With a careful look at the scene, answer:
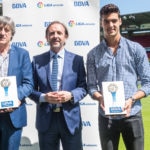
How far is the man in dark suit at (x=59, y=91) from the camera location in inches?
136

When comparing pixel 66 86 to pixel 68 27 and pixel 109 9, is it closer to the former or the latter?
pixel 109 9

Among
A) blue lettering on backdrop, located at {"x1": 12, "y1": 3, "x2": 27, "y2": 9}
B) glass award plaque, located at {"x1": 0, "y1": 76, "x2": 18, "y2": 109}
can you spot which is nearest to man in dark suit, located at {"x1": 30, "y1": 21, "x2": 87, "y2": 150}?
glass award plaque, located at {"x1": 0, "y1": 76, "x2": 18, "y2": 109}

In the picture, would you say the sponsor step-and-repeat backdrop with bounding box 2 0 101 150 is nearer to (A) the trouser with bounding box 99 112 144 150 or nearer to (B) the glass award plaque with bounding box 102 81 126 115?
(A) the trouser with bounding box 99 112 144 150

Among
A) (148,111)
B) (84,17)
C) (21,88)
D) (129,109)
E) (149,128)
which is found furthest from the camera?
(148,111)

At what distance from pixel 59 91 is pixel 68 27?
5.70 ft

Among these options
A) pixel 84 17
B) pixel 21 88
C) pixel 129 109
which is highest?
pixel 84 17

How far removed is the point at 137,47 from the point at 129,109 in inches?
22.8

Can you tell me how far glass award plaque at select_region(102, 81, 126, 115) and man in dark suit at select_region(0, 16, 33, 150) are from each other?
0.76 meters

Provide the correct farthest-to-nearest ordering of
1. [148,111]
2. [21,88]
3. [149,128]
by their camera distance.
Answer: [148,111] < [149,128] < [21,88]

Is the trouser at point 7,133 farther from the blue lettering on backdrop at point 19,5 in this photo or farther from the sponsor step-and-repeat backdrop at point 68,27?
the blue lettering on backdrop at point 19,5

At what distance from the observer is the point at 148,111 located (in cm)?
1081

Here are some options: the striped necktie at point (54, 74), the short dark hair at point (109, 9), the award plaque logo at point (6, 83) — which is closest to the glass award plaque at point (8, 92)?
the award plaque logo at point (6, 83)

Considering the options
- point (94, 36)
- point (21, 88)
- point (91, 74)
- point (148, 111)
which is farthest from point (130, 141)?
point (148, 111)

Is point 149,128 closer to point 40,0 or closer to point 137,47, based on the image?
point 40,0
